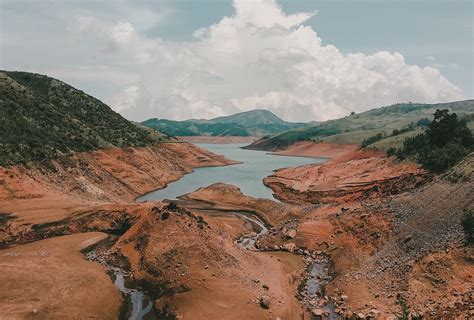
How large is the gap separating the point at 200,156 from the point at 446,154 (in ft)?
382

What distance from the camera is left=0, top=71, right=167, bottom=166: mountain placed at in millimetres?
85000

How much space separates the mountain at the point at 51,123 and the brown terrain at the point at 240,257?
12.2 m

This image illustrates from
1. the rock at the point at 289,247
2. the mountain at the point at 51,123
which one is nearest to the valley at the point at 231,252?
the rock at the point at 289,247

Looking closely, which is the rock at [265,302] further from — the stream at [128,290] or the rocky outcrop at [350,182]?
the rocky outcrop at [350,182]

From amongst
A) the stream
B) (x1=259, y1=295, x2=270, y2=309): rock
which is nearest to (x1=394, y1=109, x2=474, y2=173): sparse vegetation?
(x1=259, y1=295, x2=270, y2=309): rock

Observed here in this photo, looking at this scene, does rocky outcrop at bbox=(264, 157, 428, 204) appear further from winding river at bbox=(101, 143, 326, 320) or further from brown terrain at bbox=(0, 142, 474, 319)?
brown terrain at bbox=(0, 142, 474, 319)

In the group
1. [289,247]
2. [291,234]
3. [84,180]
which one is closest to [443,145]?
[291,234]

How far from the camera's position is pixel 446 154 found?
74062 millimetres

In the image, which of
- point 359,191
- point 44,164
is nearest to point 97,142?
point 44,164

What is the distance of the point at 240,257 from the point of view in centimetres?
A: 4434

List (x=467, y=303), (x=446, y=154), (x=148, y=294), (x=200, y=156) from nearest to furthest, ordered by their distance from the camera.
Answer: (x=467, y=303)
(x=148, y=294)
(x=446, y=154)
(x=200, y=156)

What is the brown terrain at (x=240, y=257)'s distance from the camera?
35.1 metres

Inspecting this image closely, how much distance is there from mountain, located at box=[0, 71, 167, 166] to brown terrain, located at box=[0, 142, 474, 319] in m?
12.2

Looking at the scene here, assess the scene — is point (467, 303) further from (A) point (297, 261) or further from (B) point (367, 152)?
(B) point (367, 152)
